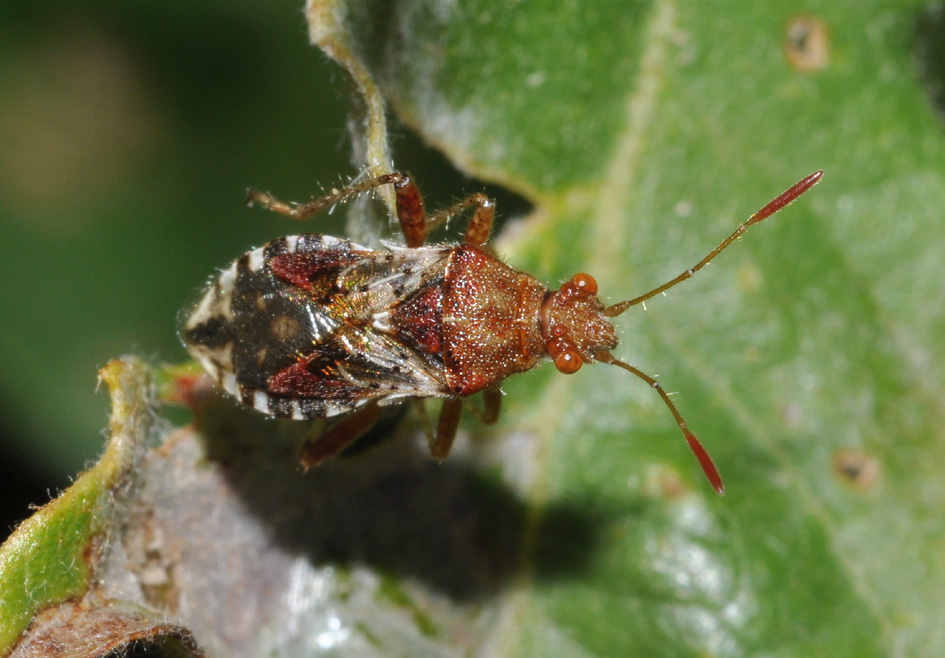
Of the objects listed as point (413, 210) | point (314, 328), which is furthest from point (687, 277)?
point (314, 328)

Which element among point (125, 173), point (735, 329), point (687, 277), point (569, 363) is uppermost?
point (125, 173)

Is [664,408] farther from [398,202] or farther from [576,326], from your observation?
[398,202]

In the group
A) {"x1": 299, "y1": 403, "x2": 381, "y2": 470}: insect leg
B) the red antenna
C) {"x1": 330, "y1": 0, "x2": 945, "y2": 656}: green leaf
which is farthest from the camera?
{"x1": 330, "y1": 0, "x2": 945, "y2": 656}: green leaf

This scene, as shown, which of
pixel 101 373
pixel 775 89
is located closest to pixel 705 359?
pixel 775 89

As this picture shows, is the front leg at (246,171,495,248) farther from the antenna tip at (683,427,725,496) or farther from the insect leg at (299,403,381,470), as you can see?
the antenna tip at (683,427,725,496)

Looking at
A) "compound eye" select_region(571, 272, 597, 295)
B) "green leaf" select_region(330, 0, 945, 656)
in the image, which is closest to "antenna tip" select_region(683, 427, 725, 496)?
"green leaf" select_region(330, 0, 945, 656)

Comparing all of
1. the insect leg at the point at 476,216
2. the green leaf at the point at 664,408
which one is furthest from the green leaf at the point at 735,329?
the insect leg at the point at 476,216

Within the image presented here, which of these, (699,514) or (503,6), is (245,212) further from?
(699,514)
